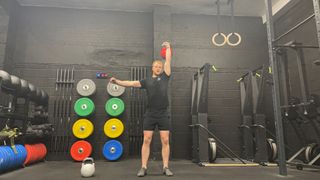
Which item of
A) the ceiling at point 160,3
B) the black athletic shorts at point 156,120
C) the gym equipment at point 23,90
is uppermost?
the ceiling at point 160,3

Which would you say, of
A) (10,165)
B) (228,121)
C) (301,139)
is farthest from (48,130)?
(301,139)

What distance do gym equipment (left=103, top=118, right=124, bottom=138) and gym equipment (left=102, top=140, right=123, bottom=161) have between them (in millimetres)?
128

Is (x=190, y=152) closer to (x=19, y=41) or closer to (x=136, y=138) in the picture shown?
(x=136, y=138)

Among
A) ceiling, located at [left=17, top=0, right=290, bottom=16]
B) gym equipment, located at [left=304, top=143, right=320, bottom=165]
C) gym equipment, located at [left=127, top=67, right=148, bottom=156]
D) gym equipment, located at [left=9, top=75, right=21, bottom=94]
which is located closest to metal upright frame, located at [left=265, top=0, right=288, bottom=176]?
gym equipment, located at [left=304, top=143, right=320, bottom=165]

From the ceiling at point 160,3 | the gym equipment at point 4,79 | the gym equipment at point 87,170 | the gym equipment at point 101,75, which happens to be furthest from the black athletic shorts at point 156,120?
A: the ceiling at point 160,3

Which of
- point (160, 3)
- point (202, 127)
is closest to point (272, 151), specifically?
point (202, 127)

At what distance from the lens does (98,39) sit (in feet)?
17.6

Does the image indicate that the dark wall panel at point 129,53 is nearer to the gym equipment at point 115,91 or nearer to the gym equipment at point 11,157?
the gym equipment at point 115,91

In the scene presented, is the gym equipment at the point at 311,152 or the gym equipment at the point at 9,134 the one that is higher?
the gym equipment at the point at 9,134

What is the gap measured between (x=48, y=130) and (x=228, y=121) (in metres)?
3.56

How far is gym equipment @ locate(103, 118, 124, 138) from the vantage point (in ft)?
15.0

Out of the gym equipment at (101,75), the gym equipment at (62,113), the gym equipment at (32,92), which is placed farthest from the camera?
the gym equipment at (101,75)

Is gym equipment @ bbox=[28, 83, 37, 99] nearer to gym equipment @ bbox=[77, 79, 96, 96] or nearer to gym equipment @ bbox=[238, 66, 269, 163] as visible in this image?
gym equipment @ bbox=[77, 79, 96, 96]

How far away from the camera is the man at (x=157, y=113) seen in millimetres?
2934
